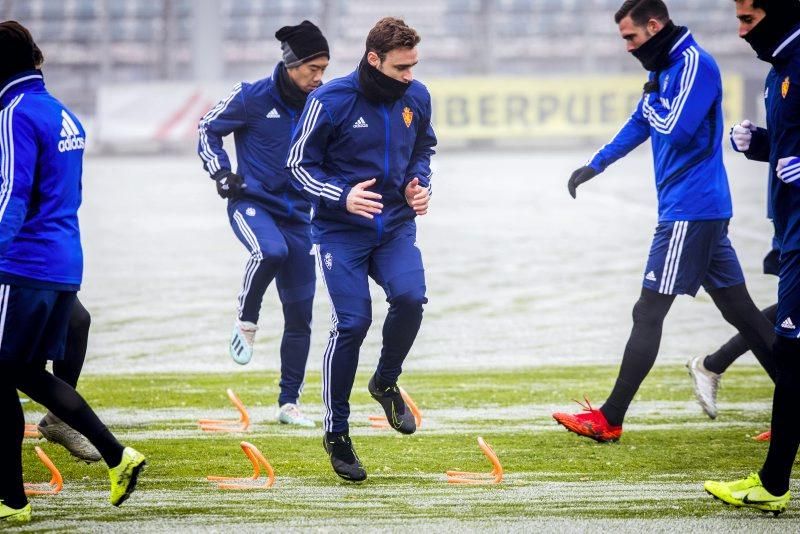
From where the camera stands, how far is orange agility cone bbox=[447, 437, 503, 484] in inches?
230

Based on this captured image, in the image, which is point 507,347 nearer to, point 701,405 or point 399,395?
point 701,405

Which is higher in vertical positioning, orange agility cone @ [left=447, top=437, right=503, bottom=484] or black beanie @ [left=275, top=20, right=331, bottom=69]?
black beanie @ [left=275, top=20, right=331, bottom=69]

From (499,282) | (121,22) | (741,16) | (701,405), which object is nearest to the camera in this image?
(741,16)

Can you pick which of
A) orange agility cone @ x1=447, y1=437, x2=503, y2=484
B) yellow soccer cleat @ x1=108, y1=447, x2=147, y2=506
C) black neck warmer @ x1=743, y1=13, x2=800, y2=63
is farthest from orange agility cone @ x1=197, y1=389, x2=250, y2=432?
black neck warmer @ x1=743, y1=13, x2=800, y2=63

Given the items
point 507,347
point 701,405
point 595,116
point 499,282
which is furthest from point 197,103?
point 701,405

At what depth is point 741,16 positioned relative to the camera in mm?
5227

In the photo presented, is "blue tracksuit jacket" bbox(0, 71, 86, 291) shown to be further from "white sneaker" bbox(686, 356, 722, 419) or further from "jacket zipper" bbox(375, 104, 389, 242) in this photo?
"white sneaker" bbox(686, 356, 722, 419)

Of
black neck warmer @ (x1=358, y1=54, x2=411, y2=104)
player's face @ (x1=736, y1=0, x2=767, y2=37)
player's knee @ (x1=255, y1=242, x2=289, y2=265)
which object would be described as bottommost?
player's knee @ (x1=255, y1=242, x2=289, y2=265)

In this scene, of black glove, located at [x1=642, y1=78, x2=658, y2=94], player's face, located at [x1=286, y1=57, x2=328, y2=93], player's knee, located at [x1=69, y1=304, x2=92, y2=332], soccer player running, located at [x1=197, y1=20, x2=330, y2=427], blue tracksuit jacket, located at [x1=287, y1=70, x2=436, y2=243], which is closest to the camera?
blue tracksuit jacket, located at [x1=287, y1=70, x2=436, y2=243]

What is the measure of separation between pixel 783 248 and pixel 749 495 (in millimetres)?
977

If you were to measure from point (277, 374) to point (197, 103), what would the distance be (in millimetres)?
35907

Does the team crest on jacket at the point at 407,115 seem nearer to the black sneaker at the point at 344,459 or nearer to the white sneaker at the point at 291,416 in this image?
the black sneaker at the point at 344,459

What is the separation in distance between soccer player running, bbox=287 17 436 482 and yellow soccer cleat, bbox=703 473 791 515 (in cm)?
154

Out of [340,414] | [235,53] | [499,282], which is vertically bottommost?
[235,53]
